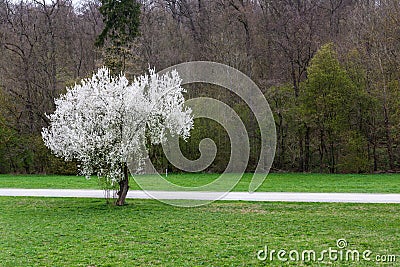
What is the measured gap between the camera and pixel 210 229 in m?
11.3

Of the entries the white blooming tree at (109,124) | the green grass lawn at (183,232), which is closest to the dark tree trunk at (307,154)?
the green grass lawn at (183,232)

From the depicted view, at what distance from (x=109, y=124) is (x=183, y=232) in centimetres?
423

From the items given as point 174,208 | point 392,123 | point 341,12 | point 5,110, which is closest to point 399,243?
point 174,208

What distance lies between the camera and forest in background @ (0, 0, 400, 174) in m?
28.7

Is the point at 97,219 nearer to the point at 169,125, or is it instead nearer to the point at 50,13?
the point at 169,125

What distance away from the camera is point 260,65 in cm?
3291

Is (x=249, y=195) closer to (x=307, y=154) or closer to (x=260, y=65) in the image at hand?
(x=307, y=154)

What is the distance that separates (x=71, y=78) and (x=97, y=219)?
907 inches

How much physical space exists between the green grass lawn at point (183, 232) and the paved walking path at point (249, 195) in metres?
1.09

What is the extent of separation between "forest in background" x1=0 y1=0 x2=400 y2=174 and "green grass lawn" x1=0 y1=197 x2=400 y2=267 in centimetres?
1229

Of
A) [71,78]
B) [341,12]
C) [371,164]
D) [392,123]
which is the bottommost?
[371,164]

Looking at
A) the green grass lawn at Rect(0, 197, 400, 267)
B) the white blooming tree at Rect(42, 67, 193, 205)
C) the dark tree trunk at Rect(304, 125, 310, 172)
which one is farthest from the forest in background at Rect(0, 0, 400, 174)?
the green grass lawn at Rect(0, 197, 400, 267)

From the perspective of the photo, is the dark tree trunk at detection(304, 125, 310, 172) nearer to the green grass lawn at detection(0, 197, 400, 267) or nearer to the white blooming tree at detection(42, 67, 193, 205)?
the green grass lawn at detection(0, 197, 400, 267)

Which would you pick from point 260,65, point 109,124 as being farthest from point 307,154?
point 109,124
